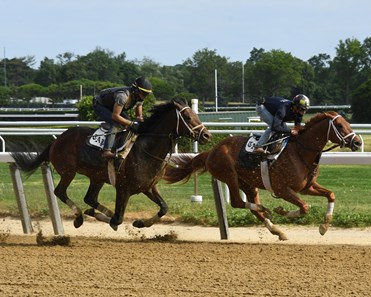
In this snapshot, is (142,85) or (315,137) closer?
(142,85)

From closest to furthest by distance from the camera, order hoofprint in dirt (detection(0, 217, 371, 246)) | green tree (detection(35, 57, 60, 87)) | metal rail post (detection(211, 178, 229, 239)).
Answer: hoofprint in dirt (detection(0, 217, 371, 246)), metal rail post (detection(211, 178, 229, 239)), green tree (detection(35, 57, 60, 87))

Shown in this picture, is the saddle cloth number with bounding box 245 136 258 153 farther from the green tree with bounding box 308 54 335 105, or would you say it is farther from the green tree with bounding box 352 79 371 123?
the green tree with bounding box 308 54 335 105

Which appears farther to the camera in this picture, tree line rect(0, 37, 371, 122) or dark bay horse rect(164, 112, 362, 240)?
tree line rect(0, 37, 371, 122)

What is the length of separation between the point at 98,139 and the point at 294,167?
2.09m

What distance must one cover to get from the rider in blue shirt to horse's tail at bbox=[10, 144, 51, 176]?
2.42m

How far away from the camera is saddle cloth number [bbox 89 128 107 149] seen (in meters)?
9.52

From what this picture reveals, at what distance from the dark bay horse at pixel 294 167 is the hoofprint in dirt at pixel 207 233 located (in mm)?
416

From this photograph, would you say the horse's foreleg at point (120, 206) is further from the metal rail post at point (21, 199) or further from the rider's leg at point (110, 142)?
the metal rail post at point (21, 199)

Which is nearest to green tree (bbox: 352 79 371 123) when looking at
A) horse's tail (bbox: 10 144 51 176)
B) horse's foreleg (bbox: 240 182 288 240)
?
horse's foreleg (bbox: 240 182 288 240)

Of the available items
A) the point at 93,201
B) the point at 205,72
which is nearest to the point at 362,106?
the point at 205,72

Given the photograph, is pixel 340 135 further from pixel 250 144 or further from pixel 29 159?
pixel 29 159

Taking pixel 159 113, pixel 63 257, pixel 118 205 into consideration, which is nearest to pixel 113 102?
pixel 159 113

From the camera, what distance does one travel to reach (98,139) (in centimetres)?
957

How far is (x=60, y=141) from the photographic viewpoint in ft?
32.5
